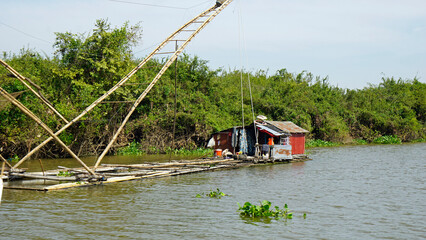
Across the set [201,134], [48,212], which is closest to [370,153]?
[201,134]

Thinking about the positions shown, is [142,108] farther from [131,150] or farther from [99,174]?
[99,174]

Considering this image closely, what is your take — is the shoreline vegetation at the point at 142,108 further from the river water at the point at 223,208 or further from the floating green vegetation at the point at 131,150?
the river water at the point at 223,208

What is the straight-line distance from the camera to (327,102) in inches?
1800

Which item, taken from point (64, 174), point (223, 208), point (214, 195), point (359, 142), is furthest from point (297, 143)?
point (359, 142)

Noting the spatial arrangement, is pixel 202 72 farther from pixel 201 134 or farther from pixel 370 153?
pixel 370 153

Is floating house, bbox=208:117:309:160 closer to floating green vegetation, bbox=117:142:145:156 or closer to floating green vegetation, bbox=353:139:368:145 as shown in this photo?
floating green vegetation, bbox=117:142:145:156

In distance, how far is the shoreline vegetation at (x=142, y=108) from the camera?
84.1 feet

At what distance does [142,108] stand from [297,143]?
11655 millimetres

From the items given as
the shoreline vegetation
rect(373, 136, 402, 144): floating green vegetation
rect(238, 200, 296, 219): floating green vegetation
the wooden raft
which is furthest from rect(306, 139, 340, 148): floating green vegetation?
rect(238, 200, 296, 219): floating green vegetation

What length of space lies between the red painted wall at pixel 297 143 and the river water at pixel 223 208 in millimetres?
5569

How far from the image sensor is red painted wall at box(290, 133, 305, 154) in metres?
26.4

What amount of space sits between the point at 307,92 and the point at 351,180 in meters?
26.4

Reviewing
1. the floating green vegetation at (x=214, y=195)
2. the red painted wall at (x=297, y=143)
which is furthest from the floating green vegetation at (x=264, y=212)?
the red painted wall at (x=297, y=143)

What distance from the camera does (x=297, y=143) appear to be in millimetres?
26938
